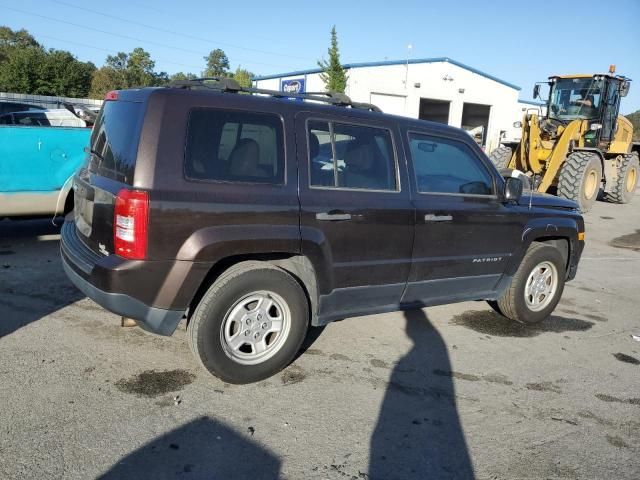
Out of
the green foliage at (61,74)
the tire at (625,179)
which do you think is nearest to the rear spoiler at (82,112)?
the tire at (625,179)

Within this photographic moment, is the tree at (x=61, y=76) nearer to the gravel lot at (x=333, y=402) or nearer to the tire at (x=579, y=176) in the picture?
the tire at (x=579, y=176)

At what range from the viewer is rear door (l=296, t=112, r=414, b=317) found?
3674 millimetres

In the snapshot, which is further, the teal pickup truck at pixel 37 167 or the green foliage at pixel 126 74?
the green foliage at pixel 126 74

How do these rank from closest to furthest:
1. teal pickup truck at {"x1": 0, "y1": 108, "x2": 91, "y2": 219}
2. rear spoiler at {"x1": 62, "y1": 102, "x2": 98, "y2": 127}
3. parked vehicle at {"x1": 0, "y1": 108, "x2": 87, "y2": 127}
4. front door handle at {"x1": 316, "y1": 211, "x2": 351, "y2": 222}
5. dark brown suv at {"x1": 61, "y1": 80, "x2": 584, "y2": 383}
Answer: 1. dark brown suv at {"x1": 61, "y1": 80, "x2": 584, "y2": 383}
2. front door handle at {"x1": 316, "y1": 211, "x2": 351, "y2": 222}
3. teal pickup truck at {"x1": 0, "y1": 108, "x2": 91, "y2": 219}
4. rear spoiler at {"x1": 62, "y1": 102, "x2": 98, "y2": 127}
5. parked vehicle at {"x1": 0, "y1": 108, "x2": 87, "y2": 127}

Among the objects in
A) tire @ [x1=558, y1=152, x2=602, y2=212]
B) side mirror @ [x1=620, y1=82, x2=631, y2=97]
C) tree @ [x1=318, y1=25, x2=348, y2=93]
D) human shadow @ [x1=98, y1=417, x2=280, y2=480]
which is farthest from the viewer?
tree @ [x1=318, y1=25, x2=348, y2=93]

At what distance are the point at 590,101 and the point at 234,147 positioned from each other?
13.4 m

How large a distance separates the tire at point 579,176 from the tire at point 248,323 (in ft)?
35.1

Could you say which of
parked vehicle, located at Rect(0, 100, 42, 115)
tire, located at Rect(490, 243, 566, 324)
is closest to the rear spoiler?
parked vehicle, located at Rect(0, 100, 42, 115)

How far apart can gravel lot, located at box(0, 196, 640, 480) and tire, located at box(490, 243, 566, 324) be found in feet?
0.53

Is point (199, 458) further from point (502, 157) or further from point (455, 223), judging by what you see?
point (502, 157)

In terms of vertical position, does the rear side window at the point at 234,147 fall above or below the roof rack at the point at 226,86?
below

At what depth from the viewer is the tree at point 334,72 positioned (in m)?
27.3

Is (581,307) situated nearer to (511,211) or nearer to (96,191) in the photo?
(511,211)

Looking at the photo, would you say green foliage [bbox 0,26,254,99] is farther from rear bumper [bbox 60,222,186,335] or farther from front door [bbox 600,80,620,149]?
rear bumper [bbox 60,222,186,335]
